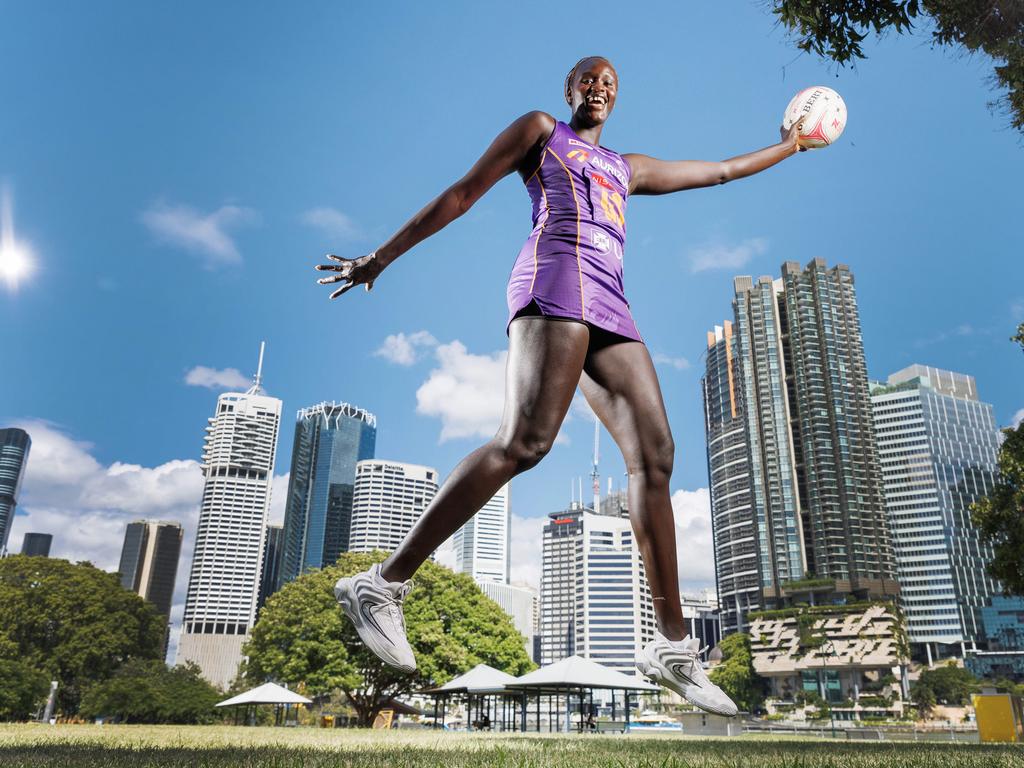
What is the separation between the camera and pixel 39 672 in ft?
113

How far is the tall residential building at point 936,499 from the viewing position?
12188 cm

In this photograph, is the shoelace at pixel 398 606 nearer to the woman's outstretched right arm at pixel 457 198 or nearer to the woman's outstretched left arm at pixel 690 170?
the woman's outstretched right arm at pixel 457 198

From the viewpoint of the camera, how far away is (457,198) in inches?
108

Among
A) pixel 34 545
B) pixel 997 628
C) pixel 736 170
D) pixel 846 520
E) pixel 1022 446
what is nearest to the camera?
pixel 736 170

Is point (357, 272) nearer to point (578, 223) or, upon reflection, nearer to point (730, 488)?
point (578, 223)

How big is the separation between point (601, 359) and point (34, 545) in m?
235

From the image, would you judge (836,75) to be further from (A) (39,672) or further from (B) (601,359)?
(A) (39,672)

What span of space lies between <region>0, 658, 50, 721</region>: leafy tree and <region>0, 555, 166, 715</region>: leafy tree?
12.2ft

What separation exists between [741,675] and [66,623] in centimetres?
8403

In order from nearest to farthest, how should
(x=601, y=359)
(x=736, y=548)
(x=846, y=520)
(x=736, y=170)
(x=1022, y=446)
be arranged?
(x=601, y=359)
(x=736, y=170)
(x=1022, y=446)
(x=846, y=520)
(x=736, y=548)

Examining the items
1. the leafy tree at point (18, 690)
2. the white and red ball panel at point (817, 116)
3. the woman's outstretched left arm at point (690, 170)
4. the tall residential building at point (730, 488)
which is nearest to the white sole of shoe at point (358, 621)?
the woman's outstretched left arm at point (690, 170)

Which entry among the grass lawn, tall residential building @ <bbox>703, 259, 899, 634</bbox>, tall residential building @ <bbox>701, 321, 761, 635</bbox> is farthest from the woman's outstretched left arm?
tall residential building @ <bbox>701, 321, 761, 635</bbox>

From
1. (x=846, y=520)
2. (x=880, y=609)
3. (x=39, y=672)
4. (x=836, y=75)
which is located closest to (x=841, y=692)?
(x=880, y=609)

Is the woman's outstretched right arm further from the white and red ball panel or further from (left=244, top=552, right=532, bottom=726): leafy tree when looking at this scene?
(left=244, top=552, right=532, bottom=726): leafy tree
